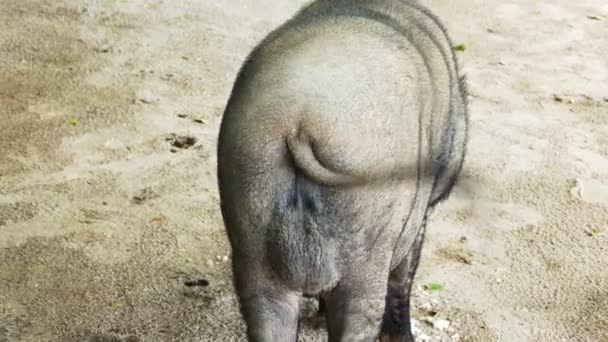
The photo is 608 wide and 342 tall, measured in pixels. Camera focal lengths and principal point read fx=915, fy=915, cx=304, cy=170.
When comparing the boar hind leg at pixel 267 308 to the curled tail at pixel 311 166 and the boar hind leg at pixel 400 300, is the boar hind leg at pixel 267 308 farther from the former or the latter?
the boar hind leg at pixel 400 300

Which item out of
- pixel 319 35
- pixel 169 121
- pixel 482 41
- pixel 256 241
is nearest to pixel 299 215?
pixel 256 241

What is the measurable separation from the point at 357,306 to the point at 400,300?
100cm

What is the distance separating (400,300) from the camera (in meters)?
3.58

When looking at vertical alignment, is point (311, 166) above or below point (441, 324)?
above

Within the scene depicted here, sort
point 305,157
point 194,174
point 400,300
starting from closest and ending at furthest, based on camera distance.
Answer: point 305,157
point 400,300
point 194,174

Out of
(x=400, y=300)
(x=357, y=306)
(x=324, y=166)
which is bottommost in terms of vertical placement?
(x=400, y=300)

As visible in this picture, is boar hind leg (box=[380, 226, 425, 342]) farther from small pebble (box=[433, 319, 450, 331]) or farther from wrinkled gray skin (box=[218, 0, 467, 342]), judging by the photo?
wrinkled gray skin (box=[218, 0, 467, 342])

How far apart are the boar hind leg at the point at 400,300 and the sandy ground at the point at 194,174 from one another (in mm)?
246

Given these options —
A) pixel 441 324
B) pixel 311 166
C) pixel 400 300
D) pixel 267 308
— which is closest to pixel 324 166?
pixel 311 166

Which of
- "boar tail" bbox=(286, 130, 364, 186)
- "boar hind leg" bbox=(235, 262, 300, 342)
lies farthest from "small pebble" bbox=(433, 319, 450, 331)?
"boar tail" bbox=(286, 130, 364, 186)

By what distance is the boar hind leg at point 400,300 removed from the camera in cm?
350

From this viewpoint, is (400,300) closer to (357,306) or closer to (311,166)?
(357,306)

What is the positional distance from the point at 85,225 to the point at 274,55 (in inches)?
87.5

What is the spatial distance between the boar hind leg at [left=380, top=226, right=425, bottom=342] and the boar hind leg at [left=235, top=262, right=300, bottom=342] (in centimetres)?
96
